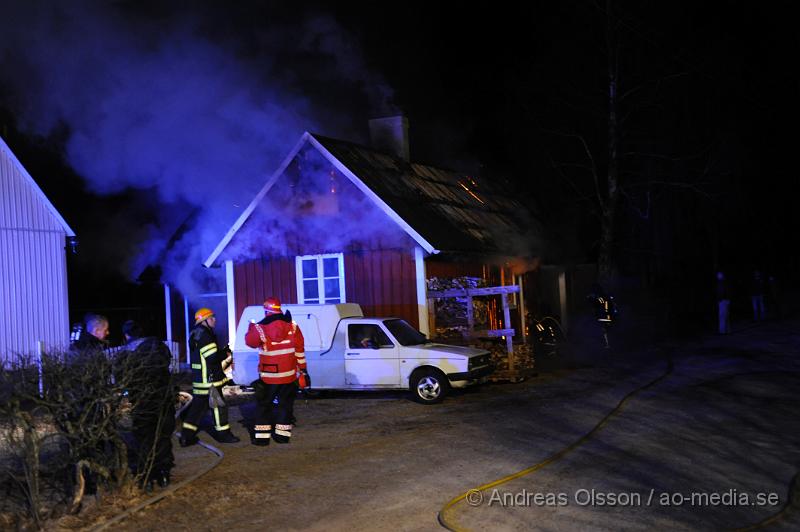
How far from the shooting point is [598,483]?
7723mm

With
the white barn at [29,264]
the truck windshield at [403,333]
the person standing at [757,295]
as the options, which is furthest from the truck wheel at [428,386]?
the person standing at [757,295]

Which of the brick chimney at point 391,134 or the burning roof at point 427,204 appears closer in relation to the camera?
the burning roof at point 427,204

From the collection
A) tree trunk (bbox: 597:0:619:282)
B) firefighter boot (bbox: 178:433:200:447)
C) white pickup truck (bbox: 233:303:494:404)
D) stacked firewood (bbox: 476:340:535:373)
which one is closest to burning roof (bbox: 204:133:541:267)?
stacked firewood (bbox: 476:340:535:373)

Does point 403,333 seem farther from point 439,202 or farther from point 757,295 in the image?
point 757,295

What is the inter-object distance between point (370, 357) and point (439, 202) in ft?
24.6

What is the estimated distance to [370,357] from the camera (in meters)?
14.2

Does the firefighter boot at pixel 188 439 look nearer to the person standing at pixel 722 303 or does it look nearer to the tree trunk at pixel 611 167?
the person standing at pixel 722 303

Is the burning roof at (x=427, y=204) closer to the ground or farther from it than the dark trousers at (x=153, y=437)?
farther from it

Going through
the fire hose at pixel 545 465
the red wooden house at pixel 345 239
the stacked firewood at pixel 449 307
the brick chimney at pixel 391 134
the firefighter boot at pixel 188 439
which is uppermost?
the brick chimney at pixel 391 134

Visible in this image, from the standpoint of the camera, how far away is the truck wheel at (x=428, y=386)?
1350cm

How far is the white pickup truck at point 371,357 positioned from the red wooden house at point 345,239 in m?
2.91

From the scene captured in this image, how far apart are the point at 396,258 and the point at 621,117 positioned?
11790 millimetres

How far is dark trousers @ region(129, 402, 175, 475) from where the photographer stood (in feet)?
25.2

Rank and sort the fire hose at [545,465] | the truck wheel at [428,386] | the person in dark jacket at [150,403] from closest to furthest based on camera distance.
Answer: the fire hose at [545,465] < the person in dark jacket at [150,403] < the truck wheel at [428,386]
